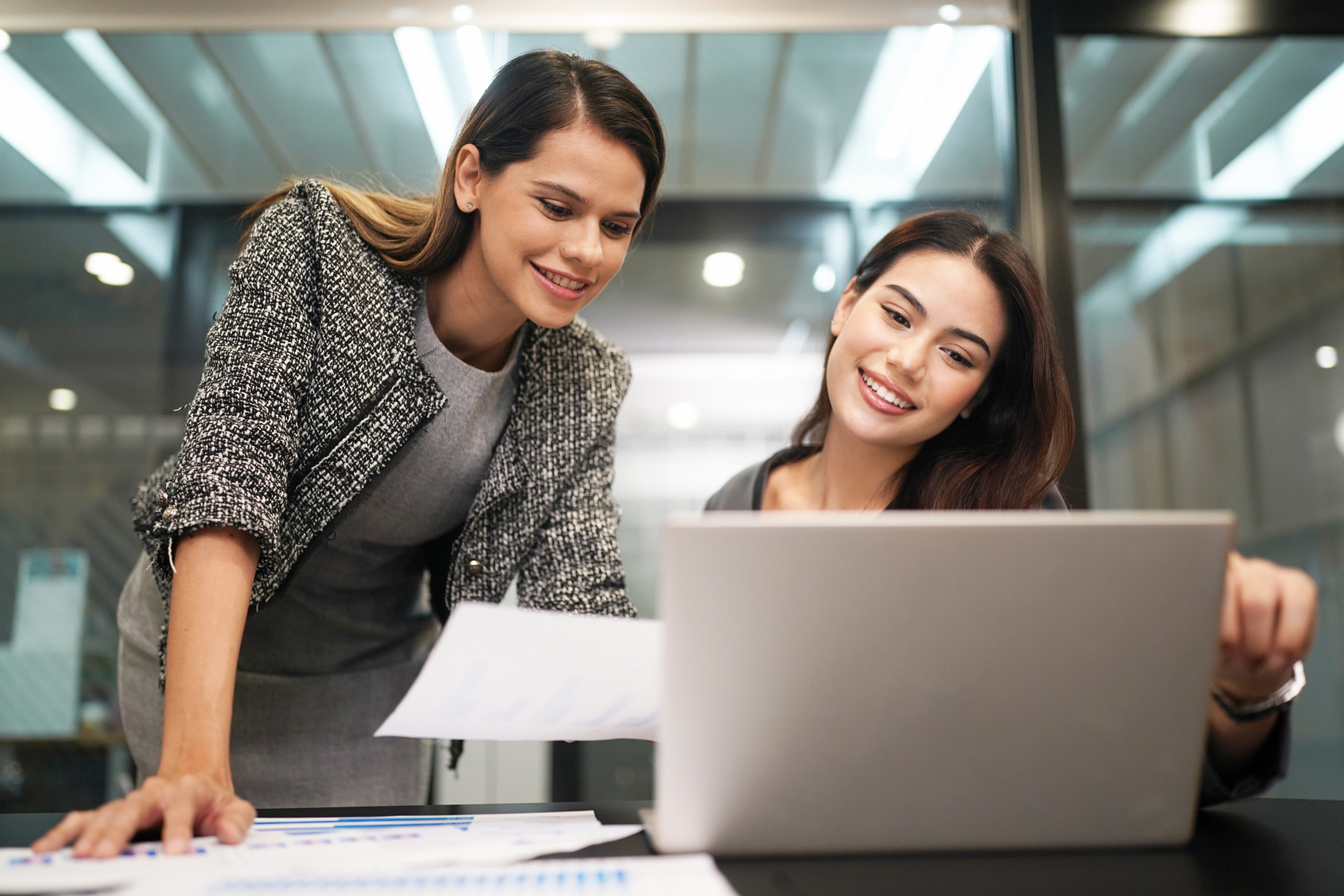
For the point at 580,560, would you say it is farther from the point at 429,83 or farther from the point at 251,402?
the point at 429,83

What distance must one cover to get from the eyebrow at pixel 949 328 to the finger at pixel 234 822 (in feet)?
3.17

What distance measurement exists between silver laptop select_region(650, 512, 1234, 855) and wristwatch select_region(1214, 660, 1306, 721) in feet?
0.47

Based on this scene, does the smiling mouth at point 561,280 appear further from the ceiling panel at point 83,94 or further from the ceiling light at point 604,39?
the ceiling panel at point 83,94

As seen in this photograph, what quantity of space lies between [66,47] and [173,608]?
2.23 meters

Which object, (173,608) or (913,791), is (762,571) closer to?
(913,791)

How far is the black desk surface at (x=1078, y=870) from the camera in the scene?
479 millimetres

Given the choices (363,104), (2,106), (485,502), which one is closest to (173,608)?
(485,502)

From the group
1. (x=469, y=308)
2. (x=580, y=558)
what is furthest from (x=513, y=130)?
(x=580, y=558)

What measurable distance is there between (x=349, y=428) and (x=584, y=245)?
33cm

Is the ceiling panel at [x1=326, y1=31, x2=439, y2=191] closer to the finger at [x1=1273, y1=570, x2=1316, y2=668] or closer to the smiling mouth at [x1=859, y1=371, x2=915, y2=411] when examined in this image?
the smiling mouth at [x1=859, y1=371, x2=915, y2=411]

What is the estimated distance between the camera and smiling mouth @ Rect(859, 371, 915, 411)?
1.25 metres

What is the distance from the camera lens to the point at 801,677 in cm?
49

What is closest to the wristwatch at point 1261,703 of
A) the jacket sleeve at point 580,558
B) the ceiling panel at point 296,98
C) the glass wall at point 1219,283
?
the jacket sleeve at point 580,558

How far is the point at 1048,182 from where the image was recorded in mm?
2158
